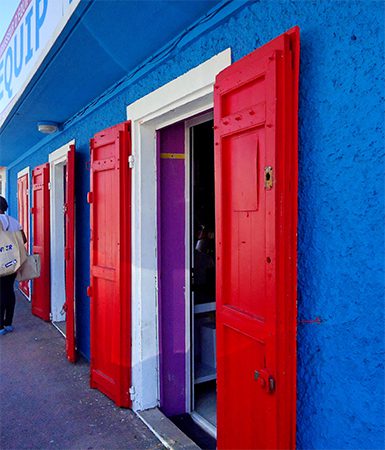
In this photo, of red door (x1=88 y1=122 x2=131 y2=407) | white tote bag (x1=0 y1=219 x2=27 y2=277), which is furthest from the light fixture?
red door (x1=88 y1=122 x2=131 y2=407)

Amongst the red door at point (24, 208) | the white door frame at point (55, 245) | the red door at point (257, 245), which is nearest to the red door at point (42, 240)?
the white door frame at point (55, 245)

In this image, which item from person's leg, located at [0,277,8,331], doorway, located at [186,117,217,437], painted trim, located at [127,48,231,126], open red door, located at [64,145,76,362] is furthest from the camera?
person's leg, located at [0,277,8,331]

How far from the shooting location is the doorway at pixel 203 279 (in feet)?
11.3

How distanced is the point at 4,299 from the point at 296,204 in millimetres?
4897

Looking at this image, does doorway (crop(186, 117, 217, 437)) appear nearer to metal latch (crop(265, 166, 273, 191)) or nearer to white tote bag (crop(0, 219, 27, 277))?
metal latch (crop(265, 166, 273, 191))

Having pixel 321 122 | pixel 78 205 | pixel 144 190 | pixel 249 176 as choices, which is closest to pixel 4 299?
pixel 78 205

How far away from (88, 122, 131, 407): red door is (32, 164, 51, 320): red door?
2553 millimetres

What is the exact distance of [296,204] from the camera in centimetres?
178

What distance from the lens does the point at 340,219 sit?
5.39ft

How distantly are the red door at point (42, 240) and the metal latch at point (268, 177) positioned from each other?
492 centimetres

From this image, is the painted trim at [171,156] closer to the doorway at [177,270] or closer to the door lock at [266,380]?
the doorway at [177,270]

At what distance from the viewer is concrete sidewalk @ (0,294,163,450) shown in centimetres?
290

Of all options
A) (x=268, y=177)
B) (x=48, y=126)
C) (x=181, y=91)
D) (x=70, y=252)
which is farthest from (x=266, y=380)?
(x=48, y=126)

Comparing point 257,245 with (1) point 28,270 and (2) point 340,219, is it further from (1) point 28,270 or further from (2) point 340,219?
(1) point 28,270
